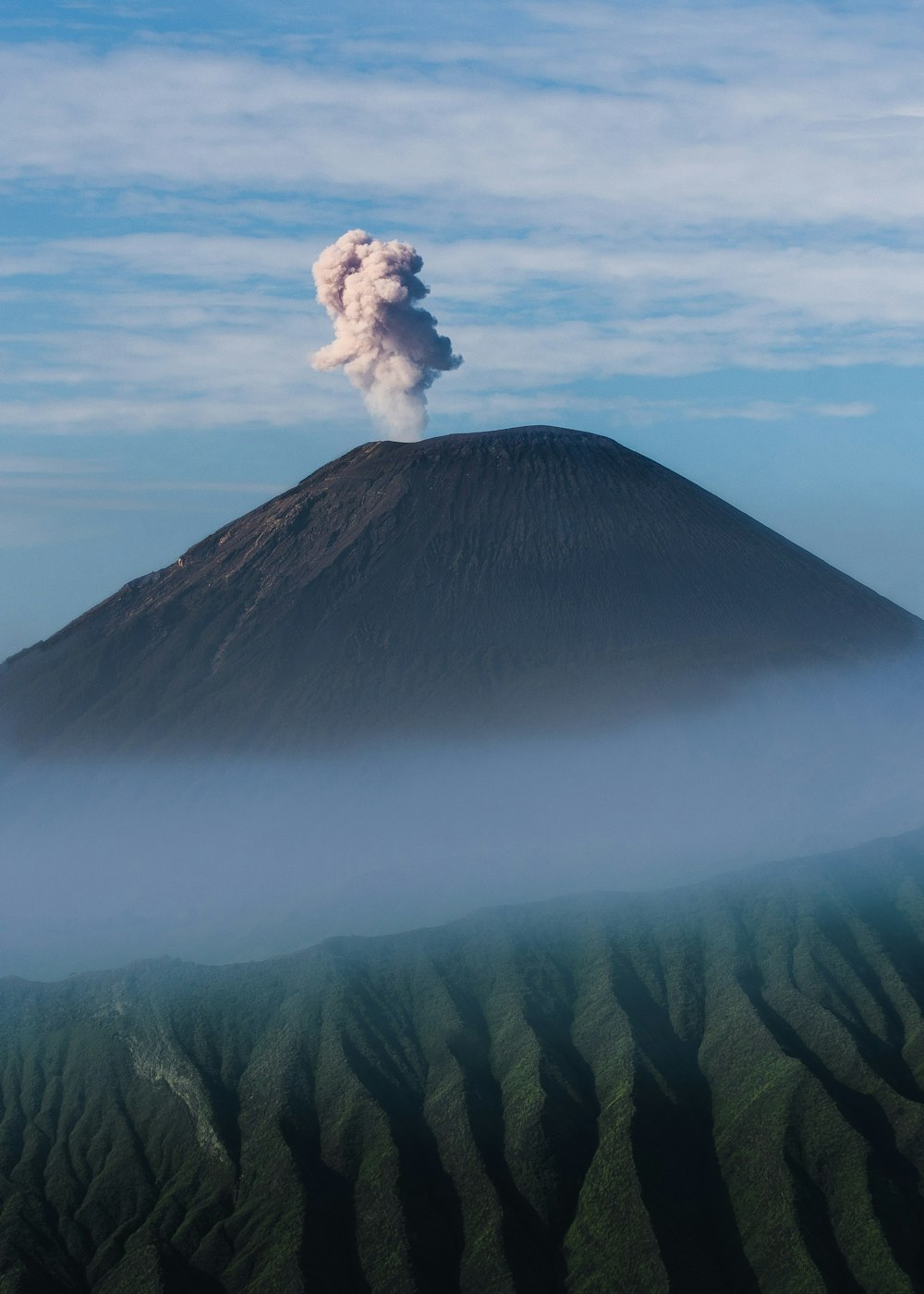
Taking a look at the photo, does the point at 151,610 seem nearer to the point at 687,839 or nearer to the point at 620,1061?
the point at 687,839

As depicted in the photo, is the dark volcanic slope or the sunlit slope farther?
the dark volcanic slope

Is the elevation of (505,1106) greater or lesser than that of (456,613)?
lesser

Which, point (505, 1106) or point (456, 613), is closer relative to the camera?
point (505, 1106)

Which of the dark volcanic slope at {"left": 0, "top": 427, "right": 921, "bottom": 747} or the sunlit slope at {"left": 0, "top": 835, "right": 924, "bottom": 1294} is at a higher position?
the dark volcanic slope at {"left": 0, "top": 427, "right": 921, "bottom": 747}

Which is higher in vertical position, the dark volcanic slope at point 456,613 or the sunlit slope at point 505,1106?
the dark volcanic slope at point 456,613
